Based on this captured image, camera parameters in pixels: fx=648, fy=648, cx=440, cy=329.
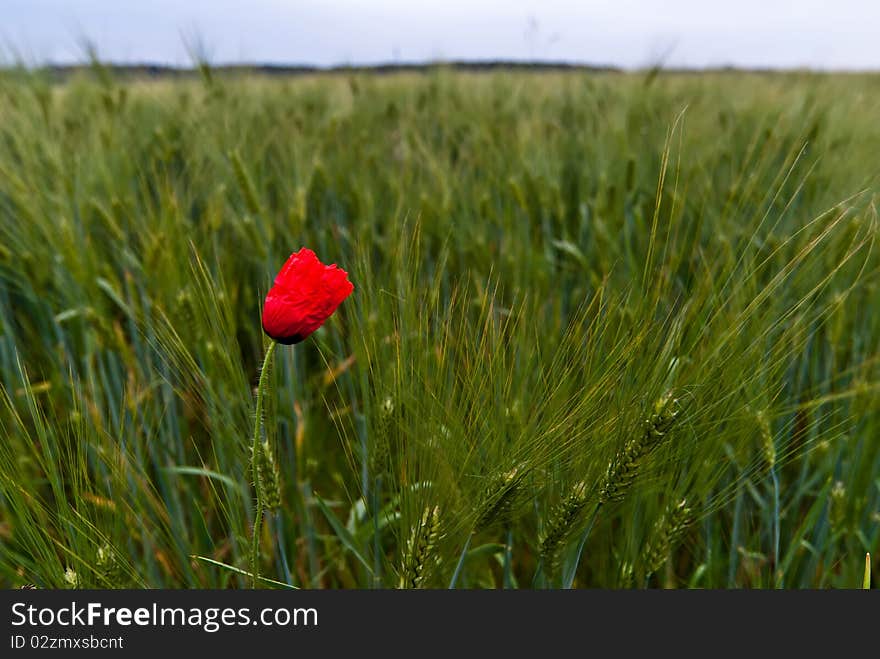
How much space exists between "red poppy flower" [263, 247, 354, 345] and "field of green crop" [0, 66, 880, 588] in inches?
2.6

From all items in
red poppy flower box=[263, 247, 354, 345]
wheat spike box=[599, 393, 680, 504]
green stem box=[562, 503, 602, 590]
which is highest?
red poppy flower box=[263, 247, 354, 345]

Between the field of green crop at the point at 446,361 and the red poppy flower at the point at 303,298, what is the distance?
7 centimetres

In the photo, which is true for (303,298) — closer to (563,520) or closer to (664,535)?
(563,520)

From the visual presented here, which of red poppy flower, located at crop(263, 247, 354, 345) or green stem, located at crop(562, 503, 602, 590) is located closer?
red poppy flower, located at crop(263, 247, 354, 345)

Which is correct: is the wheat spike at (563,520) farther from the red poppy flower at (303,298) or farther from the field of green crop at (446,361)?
the red poppy flower at (303,298)

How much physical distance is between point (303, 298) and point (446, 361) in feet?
0.59

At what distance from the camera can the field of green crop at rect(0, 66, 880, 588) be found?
0.60 m

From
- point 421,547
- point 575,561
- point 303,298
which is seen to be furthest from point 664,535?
point 303,298

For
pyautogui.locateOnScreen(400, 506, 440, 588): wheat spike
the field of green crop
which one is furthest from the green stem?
pyautogui.locateOnScreen(400, 506, 440, 588): wheat spike

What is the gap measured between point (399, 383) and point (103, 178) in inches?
42.2

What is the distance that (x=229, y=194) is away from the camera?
1471 mm

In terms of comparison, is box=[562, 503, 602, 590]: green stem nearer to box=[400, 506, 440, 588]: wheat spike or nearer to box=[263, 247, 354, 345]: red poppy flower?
box=[400, 506, 440, 588]: wheat spike

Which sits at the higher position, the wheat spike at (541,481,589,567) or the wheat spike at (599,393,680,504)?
the wheat spike at (599,393,680,504)

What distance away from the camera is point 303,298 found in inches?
20.0
